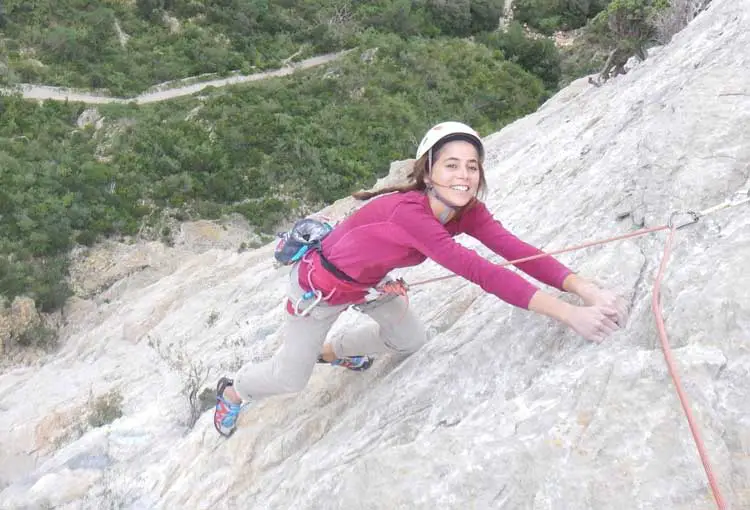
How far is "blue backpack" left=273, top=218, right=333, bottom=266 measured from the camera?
12.7 ft

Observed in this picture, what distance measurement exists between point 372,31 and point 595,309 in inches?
1388

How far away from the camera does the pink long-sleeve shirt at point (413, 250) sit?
3.06m

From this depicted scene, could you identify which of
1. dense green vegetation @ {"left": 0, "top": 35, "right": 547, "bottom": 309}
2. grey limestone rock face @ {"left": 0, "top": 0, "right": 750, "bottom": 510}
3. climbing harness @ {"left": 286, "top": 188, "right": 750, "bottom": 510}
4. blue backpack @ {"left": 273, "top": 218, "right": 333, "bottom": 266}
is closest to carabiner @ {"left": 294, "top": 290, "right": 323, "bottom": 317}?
climbing harness @ {"left": 286, "top": 188, "right": 750, "bottom": 510}

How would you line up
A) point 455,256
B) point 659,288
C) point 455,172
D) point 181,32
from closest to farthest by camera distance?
point 659,288 < point 455,256 < point 455,172 < point 181,32

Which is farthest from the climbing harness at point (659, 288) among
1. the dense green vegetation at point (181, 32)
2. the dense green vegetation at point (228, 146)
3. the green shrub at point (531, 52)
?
the green shrub at point (531, 52)

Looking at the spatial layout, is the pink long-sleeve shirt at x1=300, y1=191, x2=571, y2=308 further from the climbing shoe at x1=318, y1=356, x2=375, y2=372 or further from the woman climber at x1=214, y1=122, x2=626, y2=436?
the climbing shoe at x1=318, y1=356, x2=375, y2=372

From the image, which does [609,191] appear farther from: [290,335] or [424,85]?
[424,85]

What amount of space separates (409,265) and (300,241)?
771 mm

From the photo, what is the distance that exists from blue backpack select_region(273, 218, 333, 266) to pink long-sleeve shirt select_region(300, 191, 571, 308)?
0.25 ft

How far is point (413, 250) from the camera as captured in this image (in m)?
3.38

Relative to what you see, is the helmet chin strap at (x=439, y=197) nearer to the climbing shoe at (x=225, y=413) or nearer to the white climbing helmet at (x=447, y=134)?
the white climbing helmet at (x=447, y=134)

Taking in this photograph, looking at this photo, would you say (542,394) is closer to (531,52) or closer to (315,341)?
(315,341)

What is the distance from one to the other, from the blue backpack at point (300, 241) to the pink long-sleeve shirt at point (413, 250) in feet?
0.25

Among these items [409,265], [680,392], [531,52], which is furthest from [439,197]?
[531,52]
